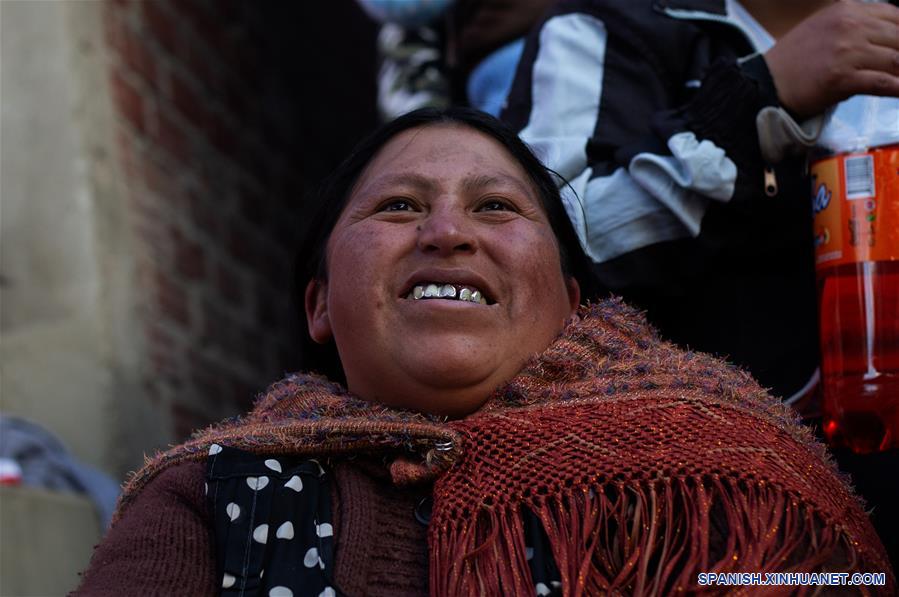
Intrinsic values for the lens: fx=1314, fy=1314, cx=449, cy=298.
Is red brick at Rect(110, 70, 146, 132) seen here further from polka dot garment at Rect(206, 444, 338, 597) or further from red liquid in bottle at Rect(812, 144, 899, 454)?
red liquid in bottle at Rect(812, 144, 899, 454)

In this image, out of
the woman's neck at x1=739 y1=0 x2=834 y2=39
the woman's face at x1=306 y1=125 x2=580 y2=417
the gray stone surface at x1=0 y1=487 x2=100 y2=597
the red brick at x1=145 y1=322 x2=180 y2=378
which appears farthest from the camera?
the red brick at x1=145 y1=322 x2=180 y2=378

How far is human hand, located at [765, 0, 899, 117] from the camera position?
2033 mm

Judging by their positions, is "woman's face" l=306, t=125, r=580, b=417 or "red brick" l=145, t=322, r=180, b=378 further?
"red brick" l=145, t=322, r=180, b=378

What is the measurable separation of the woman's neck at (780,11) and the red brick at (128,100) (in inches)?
68.6

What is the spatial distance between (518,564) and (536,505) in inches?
3.1

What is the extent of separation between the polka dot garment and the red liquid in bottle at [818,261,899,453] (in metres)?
0.76

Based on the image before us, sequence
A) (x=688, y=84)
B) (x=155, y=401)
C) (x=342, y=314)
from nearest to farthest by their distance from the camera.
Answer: (x=342, y=314), (x=688, y=84), (x=155, y=401)

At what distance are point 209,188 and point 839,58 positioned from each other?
7.50ft

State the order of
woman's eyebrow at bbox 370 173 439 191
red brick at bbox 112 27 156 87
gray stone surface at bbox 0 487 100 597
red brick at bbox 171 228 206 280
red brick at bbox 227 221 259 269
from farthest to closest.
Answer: red brick at bbox 227 221 259 269
red brick at bbox 171 228 206 280
red brick at bbox 112 27 156 87
gray stone surface at bbox 0 487 100 597
woman's eyebrow at bbox 370 173 439 191

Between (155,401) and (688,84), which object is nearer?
(688,84)

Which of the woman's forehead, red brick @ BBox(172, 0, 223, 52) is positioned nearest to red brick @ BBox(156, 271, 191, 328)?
red brick @ BBox(172, 0, 223, 52)

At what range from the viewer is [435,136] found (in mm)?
2082

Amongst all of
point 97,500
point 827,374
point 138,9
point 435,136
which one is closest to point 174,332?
point 97,500

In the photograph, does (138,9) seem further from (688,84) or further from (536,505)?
(536,505)
